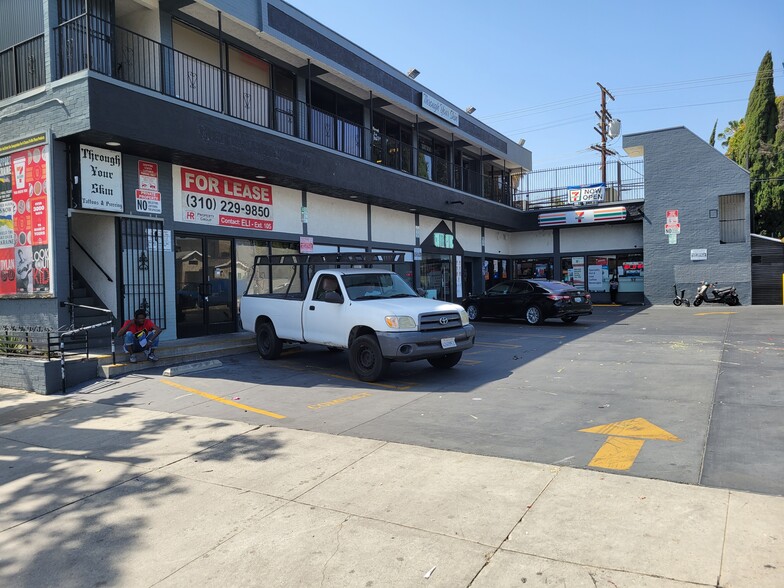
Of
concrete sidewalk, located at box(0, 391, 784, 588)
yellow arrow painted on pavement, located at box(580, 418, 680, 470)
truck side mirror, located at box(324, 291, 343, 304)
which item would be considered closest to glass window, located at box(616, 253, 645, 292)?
truck side mirror, located at box(324, 291, 343, 304)

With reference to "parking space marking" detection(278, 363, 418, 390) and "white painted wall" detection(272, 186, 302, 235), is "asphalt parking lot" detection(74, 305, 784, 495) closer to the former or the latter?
"parking space marking" detection(278, 363, 418, 390)

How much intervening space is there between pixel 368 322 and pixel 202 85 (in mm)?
8593

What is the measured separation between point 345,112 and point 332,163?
4.39 meters

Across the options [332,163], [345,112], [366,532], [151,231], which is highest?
[345,112]

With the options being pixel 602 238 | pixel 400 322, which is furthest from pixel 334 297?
pixel 602 238

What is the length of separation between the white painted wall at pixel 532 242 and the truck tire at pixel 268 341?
856 inches

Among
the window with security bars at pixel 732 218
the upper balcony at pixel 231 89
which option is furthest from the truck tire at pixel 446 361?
the window with security bars at pixel 732 218

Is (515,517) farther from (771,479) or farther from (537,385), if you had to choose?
(537,385)

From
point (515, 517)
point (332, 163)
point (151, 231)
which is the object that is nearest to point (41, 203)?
point (151, 231)

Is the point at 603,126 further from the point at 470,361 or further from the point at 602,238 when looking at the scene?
the point at 470,361

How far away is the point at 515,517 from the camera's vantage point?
398 centimetres

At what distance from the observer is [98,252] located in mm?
11875

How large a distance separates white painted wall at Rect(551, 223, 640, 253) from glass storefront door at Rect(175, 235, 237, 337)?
67.2 feet

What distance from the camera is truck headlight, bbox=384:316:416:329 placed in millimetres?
8773
